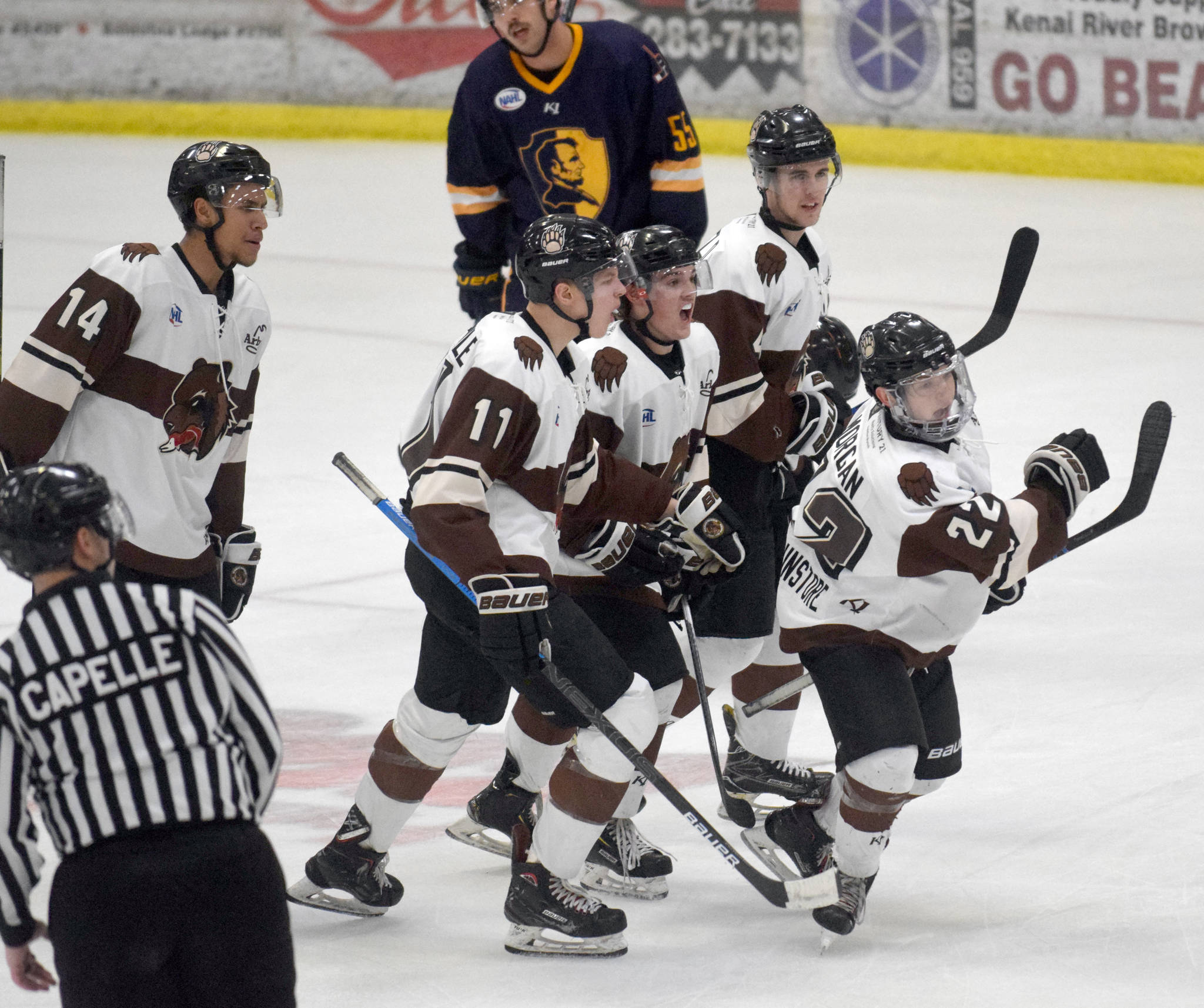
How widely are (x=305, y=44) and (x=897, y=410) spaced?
10.6m

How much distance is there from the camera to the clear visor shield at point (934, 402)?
3.39 m

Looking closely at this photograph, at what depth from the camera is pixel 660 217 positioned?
480 centimetres

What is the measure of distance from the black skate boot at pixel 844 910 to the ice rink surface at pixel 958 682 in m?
0.05

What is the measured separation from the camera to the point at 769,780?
4.17 meters

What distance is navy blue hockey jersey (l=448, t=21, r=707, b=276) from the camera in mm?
4703

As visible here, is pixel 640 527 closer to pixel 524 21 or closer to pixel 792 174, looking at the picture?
pixel 792 174

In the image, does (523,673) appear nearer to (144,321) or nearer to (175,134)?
(144,321)

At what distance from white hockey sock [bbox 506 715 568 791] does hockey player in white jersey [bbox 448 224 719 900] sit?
0.02m

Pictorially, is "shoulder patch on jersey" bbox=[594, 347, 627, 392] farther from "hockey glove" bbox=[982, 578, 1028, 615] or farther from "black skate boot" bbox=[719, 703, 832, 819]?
"black skate boot" bbox=[719, 703, 832, 819]

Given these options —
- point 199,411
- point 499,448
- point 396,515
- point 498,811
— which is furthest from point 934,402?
point 199,411

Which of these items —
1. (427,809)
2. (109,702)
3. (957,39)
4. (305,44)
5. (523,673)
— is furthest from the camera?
(305,44)

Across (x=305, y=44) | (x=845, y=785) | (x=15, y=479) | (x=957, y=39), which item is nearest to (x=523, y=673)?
(x=845, y=785)

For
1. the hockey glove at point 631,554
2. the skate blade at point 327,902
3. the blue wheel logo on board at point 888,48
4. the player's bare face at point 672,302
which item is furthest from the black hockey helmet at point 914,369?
the blue wheel logo on board at point 888,48

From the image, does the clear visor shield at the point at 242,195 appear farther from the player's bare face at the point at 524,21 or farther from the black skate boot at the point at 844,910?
the black skate boot at the point at 844,910
